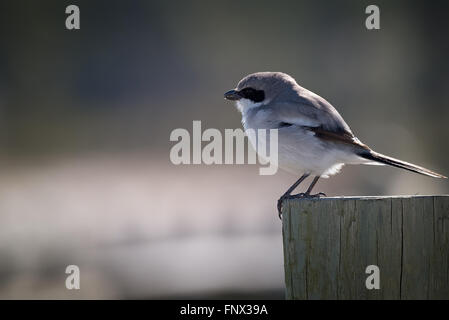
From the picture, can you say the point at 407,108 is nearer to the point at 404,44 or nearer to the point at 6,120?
the point at 404,44

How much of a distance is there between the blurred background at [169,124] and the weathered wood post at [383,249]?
361 centimetres

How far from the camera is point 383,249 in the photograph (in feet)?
10.3

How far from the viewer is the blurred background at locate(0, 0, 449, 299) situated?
25.0 ft

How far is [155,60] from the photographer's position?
14.2 metres

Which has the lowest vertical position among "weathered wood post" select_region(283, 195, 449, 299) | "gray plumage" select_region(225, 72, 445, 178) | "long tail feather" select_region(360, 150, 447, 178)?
"weathered wood post" select_region(283, 195, 449, 299)

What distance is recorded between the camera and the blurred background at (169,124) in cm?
762

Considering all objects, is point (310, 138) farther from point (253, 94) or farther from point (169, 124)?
point (169, 124)

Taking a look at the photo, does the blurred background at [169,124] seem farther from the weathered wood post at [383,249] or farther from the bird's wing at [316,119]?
the weathered wood post at [383,249]

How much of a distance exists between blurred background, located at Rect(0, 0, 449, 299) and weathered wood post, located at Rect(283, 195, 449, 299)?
361cm
